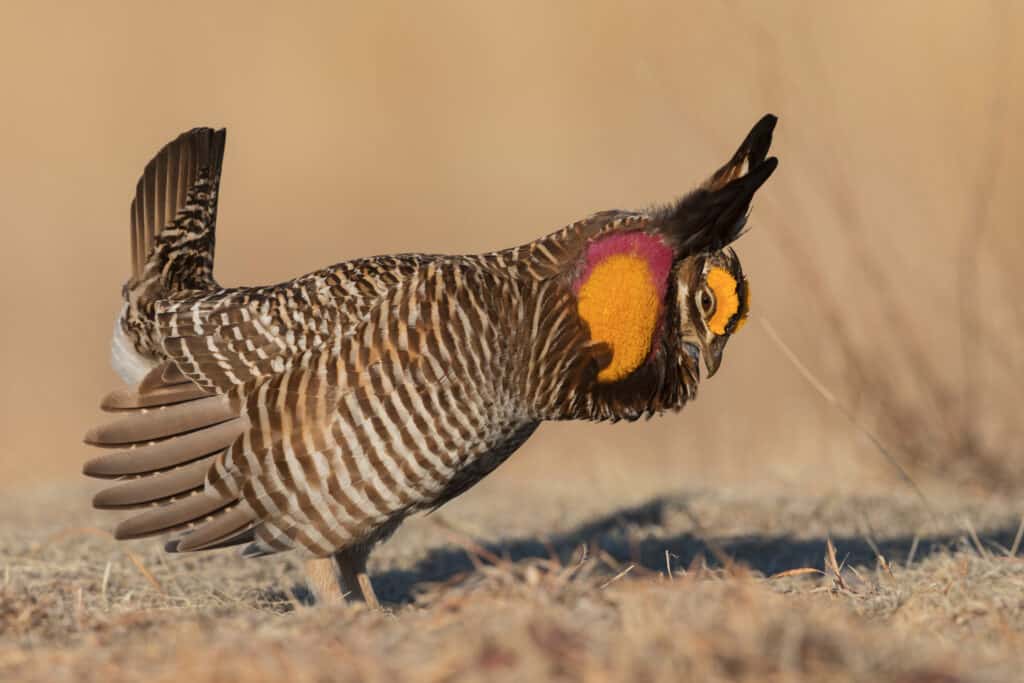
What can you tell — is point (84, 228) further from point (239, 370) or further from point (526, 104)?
point (239, 370)

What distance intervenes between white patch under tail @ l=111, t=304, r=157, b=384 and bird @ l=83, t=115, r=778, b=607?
5cm

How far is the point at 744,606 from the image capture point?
8.43 feet

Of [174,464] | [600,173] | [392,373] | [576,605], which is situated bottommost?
[576,605]

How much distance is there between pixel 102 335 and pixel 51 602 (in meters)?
8.11

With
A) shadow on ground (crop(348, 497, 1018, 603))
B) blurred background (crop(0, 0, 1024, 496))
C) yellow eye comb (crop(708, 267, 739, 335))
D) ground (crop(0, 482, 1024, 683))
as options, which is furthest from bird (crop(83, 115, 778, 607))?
blurred background (crop(0, 0, 1024, 496))

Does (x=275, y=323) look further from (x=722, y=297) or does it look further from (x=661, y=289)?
(x=722, y=297)

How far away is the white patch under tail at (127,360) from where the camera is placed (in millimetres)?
4723

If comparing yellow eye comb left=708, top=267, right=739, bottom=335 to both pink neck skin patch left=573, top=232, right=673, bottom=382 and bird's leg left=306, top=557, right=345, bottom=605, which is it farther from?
bird's leg left=306, top=557, right=345, bottom=605

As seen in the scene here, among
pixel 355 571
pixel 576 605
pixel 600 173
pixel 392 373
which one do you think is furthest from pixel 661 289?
pixel 600 173

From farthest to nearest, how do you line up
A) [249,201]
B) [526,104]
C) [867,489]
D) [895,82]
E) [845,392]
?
[526,104]
[249,201]
[895,82]
[845,392]
[867,489]

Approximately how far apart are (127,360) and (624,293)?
1683 mm

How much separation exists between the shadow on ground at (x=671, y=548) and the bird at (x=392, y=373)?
24.9 inches

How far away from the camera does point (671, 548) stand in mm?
5391

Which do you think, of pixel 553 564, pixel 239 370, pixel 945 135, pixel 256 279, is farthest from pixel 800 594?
pixel 256 279
